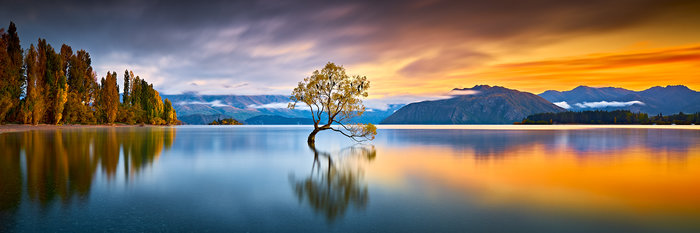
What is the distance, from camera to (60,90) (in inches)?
3558

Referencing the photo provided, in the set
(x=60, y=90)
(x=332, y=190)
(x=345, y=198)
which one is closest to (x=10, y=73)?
(x=60, y=90)

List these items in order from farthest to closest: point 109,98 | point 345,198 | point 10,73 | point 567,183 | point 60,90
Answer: point 109,98 → point 60,90 → point 10,73 → point 567,183 → point 345,198

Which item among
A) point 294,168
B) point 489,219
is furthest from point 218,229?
point 294,168

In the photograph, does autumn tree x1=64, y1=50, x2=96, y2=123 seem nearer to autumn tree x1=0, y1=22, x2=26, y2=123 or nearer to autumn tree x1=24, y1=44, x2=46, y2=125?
autumn tree x1=24, y1=44, x2=46, y2=125

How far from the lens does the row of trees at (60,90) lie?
78500 millimetres

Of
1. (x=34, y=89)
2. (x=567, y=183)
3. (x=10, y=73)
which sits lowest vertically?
(x=567, y=183)

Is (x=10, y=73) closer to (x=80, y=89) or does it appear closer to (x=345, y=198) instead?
(x=80, y=89)

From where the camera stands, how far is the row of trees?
78500 millimetres

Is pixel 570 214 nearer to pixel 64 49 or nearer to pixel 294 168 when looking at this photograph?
pixel 294 168

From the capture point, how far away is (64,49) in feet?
345

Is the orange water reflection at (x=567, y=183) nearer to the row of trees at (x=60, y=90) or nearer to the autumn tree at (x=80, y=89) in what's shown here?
the row of trees at (x=60, y=90)

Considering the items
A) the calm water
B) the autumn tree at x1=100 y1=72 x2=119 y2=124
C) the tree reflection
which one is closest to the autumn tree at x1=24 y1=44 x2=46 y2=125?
the autumn tree at x1=100 y1=72 x2=119 y2=124

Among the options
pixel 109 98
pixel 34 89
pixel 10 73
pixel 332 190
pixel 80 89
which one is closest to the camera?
pixel 332 190

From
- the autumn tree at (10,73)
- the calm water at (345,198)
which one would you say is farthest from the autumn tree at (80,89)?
the calm water at (345,198)
